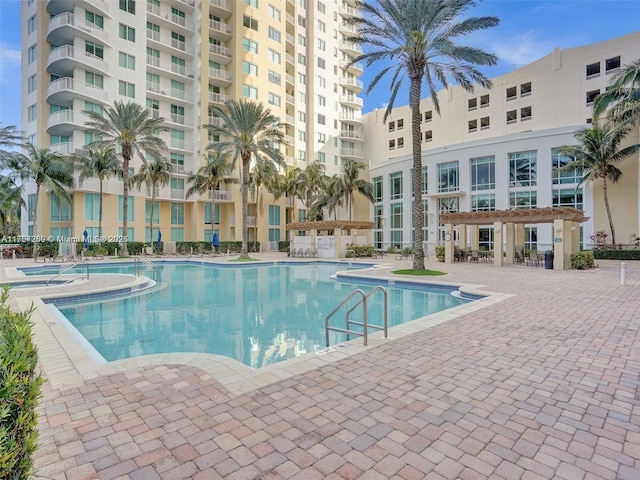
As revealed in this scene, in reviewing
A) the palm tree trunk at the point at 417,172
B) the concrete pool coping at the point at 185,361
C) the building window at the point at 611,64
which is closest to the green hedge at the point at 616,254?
the building window at the point at 611,64

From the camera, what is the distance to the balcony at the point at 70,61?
100 ft

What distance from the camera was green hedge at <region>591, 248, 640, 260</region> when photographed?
952 inches

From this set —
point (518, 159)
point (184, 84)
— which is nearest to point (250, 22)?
point (184, 84)

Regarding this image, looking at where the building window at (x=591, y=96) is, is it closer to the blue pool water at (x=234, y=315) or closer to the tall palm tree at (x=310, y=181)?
the tall palm tree at (x=310, y=181)

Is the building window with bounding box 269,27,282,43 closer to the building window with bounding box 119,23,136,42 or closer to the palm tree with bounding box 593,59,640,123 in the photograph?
the building window with bounding box 119,23,136,42

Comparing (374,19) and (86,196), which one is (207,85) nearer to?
(86,196)

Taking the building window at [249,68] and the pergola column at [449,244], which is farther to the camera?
the building window at [249,68]

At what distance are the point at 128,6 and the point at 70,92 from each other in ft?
36.8

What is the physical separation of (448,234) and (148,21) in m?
35.9

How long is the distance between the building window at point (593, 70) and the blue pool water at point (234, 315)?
30.1 m

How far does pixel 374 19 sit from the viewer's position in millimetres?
16984

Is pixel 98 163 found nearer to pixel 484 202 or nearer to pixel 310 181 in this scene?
pixel 310 181

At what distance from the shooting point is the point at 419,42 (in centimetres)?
1630

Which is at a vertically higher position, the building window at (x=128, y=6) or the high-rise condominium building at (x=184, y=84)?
the building window at (x=128, y=6)
